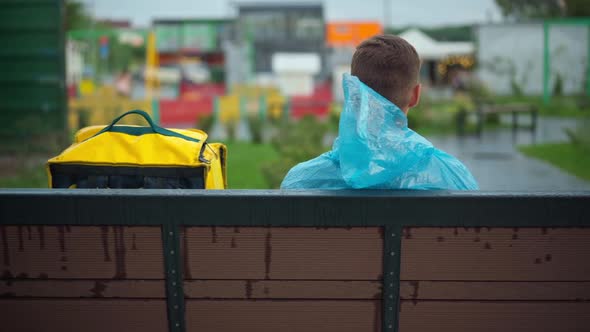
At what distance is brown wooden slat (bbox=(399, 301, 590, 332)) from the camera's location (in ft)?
8.14

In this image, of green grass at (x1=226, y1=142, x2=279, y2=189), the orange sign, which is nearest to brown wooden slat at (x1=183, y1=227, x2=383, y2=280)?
green grass at (x1=226, y1=142, x2=279, y2=189)

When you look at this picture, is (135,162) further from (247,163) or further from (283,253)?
(247,163)

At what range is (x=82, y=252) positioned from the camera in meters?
2.47

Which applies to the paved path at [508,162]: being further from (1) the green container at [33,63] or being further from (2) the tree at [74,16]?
(2) the tree at [74,16]

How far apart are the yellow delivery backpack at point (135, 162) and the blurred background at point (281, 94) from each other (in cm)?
120

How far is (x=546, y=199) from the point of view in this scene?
7.79ft

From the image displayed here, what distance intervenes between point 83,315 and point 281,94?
1041 inches

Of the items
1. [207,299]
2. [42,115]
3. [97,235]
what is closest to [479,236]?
[207,299]

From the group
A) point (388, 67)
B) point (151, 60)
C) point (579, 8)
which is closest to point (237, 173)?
point (388, 67)

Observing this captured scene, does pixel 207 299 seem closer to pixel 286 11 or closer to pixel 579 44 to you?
pixel 286 11

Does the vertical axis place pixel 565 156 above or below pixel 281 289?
below

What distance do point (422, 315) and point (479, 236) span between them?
0.28 meters

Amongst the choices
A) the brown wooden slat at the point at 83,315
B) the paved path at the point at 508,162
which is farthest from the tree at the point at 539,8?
the brown wooden slat at the point at 83,315

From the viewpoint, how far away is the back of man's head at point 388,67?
9.09ft
